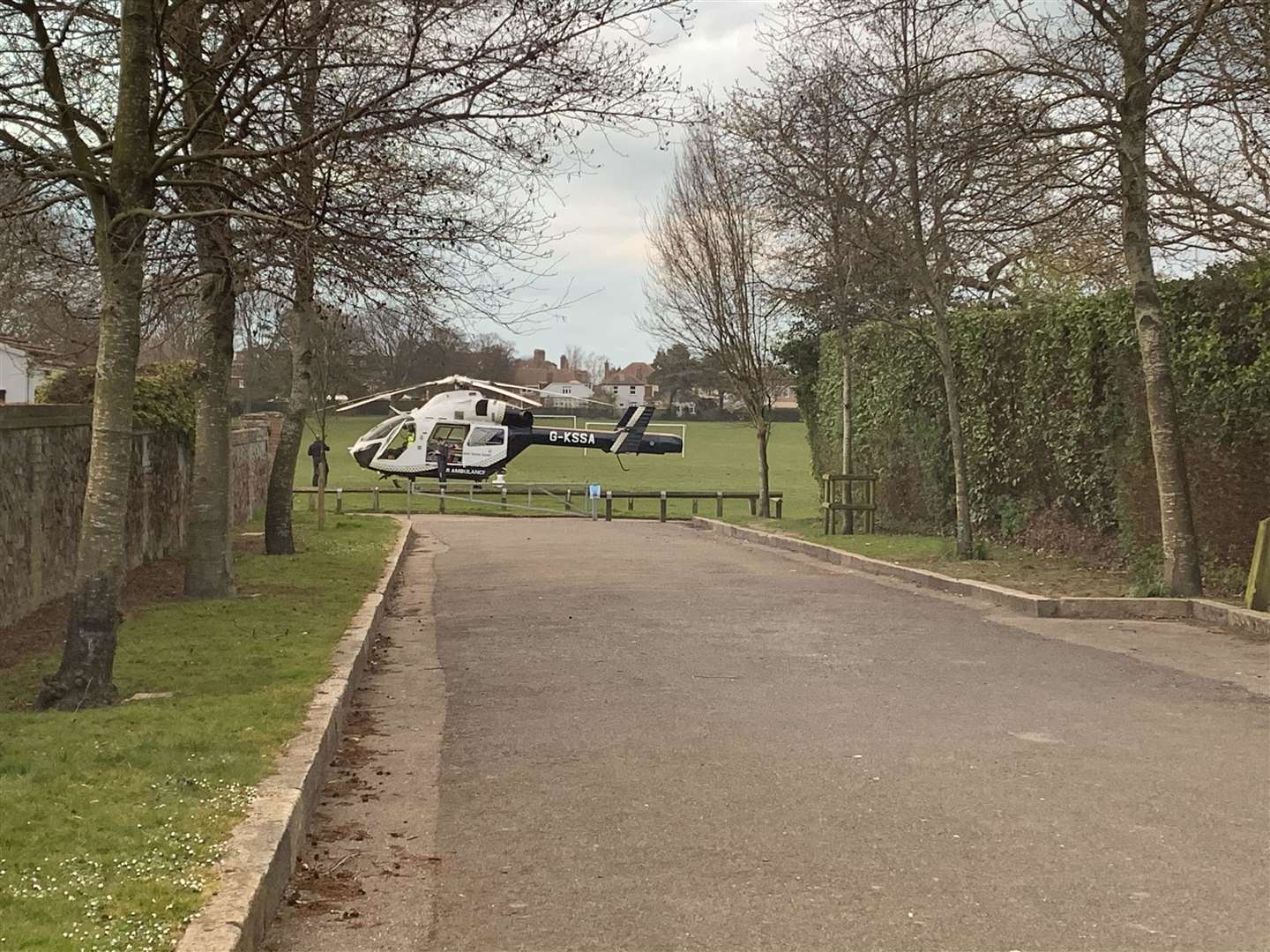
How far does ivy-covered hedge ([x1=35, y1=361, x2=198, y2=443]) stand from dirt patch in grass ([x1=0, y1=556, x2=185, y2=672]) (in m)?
1.78

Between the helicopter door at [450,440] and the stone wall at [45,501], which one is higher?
the helicopter door at [450,440]

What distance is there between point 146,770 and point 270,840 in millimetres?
1420

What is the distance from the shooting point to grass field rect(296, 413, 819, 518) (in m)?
43.5

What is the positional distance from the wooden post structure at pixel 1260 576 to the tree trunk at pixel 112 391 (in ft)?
30.0

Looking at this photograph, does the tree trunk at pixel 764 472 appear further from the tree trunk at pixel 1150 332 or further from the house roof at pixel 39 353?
the tree trunk at pixel 1150 332

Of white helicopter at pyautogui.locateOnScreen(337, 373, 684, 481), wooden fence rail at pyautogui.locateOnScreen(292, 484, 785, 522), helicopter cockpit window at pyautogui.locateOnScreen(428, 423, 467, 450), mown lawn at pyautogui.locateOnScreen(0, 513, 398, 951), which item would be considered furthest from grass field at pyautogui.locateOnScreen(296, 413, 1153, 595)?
mown lawn at pyautogui.locateOnScreen(0, 513, 398, 951)

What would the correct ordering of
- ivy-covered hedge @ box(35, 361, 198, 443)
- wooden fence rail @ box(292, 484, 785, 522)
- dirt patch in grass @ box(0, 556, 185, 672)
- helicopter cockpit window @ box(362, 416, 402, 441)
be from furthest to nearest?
helicopter cockpit window @ box(362, 416, 402, 441), wooden fence rail @ box(292, 484, 785, 522), ivy-covered hedge @ box(35, 361, 198, 443), dirt patch in grass @ box(0, 556, 185, 672)

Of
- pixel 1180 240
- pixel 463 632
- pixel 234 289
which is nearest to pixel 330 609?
pixel 463 632

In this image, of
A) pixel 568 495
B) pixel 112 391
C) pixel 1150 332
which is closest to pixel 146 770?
pixel 112 391

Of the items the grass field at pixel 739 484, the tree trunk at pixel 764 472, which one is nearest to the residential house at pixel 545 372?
the grass field at pixel 739 484

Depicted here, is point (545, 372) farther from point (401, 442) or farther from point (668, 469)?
point (401, 442)

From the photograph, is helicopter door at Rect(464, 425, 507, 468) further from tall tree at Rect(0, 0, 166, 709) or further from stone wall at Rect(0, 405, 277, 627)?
tall tree at Rect(0, 0, 166, 709)

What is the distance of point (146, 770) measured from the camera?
20.1 ft

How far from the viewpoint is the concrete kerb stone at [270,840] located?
13.6 ft
